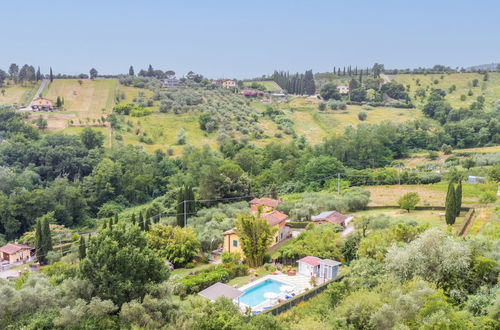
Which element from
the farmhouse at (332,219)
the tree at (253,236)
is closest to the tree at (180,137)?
the farmhouse at (332,219)

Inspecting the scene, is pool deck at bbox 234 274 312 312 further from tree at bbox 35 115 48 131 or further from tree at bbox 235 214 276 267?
tree at bbox 35 115 48 131

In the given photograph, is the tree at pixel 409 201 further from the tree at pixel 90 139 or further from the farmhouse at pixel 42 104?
the farmhouse at pixel 42 104

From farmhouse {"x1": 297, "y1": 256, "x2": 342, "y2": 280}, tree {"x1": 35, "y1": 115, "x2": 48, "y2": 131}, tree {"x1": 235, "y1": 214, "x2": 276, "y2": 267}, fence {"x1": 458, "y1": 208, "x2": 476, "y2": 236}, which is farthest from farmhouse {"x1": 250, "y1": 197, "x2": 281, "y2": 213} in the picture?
tree {"x1": 35, "y1": 115, "x2": 48, "y2": 131}

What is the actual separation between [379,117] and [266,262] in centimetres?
6740

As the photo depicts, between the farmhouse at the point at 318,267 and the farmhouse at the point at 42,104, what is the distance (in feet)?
225

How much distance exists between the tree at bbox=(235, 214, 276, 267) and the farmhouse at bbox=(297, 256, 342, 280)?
283 cm

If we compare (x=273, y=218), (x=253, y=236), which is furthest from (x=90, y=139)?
(x=253, y=236)

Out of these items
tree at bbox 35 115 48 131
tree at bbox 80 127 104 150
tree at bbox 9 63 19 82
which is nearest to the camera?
tree at bbox 80 127 104 150

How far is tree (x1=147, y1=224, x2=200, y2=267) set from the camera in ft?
94.8

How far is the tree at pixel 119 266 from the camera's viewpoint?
16219mm

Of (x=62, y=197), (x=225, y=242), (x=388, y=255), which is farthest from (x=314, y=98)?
(x=388, y=255)

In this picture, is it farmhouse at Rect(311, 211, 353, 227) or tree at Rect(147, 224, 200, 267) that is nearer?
tree at Rect(147, 224, 200, 267)

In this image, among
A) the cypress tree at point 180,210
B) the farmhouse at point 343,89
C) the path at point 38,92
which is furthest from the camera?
the farmhouse at point 343,89

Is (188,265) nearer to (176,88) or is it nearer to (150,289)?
(150,289)
